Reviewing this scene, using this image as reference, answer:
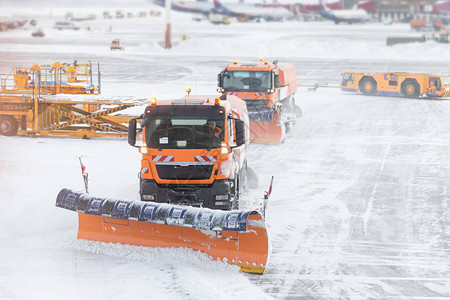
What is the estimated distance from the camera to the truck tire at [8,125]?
896 inches

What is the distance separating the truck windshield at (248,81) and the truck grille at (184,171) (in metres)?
11.3

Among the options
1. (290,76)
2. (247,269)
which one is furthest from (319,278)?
(290,76)

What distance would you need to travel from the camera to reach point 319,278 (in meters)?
10.1

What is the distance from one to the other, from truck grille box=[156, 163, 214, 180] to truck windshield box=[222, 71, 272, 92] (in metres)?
11.3

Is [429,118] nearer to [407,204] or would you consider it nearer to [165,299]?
[407,204]

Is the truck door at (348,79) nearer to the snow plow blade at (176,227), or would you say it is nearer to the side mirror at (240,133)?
the side mirror at (240,133)

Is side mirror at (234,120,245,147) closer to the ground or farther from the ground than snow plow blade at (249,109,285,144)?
farther from the ground

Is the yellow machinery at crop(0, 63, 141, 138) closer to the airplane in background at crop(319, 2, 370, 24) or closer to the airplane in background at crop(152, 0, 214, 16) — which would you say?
the airplane in background at crop(319, 2, 370, 24)

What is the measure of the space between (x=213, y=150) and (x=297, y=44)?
203 ft

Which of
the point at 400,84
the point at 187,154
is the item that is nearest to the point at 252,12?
the point at 400,84

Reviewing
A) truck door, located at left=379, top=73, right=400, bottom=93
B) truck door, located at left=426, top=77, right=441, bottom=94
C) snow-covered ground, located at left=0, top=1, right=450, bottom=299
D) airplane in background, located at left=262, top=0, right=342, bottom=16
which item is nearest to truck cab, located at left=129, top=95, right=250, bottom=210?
snow-covered ground, located at left=0, top=1, right=450, bottom=299

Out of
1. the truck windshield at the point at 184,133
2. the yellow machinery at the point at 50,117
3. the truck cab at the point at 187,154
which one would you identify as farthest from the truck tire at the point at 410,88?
the truck windshield at the point at 184,133

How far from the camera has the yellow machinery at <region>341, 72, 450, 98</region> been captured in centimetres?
3484

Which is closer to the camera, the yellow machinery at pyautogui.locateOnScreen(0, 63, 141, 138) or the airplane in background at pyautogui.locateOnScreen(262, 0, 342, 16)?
the yellow machinery at pyautogui.locateOnScreen(0, 63, 141, 138)
